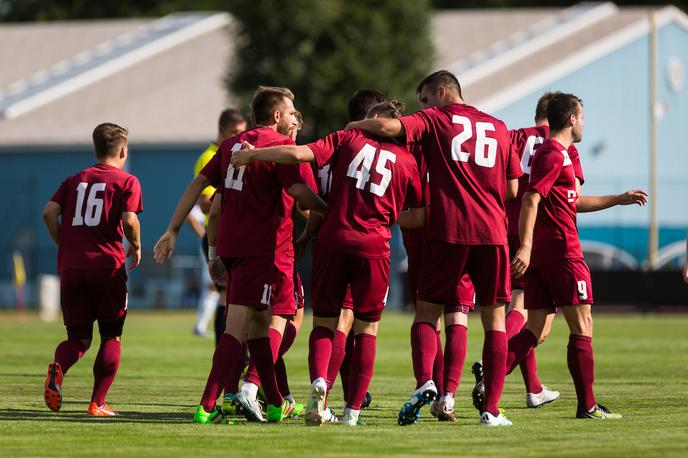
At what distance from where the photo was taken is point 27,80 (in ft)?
→ 167

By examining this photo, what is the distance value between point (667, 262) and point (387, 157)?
29.5m

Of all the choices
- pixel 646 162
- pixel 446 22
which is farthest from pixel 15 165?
pixel 646 162

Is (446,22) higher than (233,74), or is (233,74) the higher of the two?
(446,22)

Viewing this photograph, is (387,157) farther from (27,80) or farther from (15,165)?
(27,80)

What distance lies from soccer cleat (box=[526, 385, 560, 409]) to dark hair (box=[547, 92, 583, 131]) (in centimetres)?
211

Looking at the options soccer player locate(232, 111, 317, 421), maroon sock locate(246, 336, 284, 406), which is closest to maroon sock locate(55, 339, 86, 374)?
soccer player locate(232, 111, 317, 421)

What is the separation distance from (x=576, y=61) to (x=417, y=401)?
32253mm

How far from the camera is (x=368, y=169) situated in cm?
898

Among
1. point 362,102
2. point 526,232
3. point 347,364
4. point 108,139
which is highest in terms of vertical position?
point 362,102

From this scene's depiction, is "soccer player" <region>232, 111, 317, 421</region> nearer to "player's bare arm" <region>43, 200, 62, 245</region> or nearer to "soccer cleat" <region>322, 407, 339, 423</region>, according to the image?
"soccer cleat" <region>322, 407, 339, 423</region>

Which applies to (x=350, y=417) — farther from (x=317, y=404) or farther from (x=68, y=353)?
(x=68, y=353)

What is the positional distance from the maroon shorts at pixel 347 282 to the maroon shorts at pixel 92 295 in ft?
5.77

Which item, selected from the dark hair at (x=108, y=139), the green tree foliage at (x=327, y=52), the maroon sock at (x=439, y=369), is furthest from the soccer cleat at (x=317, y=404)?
the green tree foliage at (x=327, y=52)

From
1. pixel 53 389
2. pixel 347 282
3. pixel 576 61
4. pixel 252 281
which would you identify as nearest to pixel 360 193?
pixel 347 282
